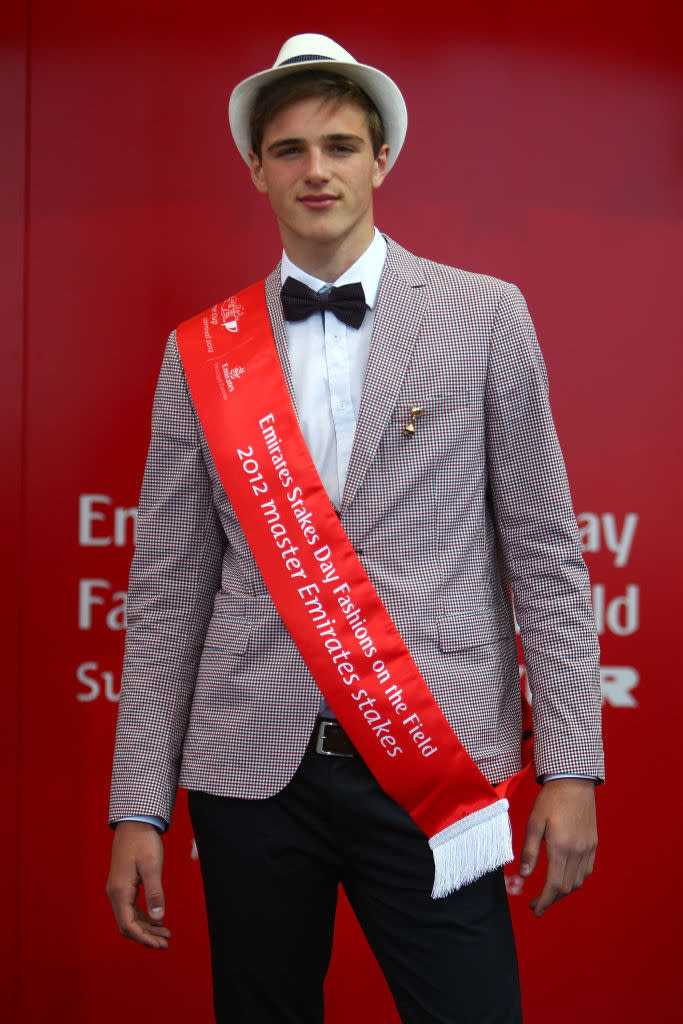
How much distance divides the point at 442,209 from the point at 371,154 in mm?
836

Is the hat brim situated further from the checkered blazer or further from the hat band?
the checkered blazer

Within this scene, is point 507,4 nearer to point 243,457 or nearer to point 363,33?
point 363,33

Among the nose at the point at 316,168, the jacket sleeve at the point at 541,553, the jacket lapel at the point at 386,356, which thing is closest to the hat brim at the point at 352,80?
the nose at the point at 316,168

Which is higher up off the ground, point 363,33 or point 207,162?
point 363,33

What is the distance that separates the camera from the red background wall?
238 cm

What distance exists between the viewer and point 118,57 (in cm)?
Answer: 240

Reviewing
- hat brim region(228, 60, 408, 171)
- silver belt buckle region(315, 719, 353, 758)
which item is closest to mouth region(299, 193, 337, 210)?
hat brim region(228, 60, 408, 171)

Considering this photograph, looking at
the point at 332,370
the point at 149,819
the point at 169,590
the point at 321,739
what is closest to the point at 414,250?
the point at 332,370

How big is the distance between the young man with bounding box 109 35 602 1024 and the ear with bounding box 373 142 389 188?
4 cm

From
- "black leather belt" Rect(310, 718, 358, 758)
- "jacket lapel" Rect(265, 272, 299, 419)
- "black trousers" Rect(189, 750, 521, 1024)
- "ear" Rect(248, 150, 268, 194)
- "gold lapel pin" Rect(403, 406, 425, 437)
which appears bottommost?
"black trousers" Rect(189, 750, 521, 1024)

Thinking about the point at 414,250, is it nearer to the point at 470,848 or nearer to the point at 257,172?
the point at 257,172

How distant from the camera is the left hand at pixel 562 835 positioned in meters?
1.34

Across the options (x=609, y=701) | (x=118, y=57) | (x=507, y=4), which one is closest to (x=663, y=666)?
(x=609, y=701)

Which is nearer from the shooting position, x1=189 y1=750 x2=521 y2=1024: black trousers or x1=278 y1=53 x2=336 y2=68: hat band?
x1=189 y1=750 x2=521 y2=1024: black trousers
